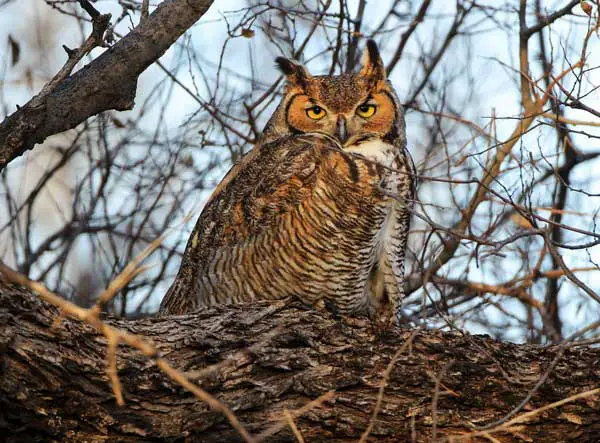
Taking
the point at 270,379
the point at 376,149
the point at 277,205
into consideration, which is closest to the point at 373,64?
the point at 376,149

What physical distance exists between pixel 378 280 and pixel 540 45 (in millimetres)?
1779

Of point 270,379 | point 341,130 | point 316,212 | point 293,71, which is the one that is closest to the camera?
point 270,379

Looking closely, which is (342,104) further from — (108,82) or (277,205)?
(108,82)

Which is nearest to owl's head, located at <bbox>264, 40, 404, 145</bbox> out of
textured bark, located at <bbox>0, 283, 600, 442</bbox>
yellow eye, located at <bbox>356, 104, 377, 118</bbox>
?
yellow eye, located at <bbox>356, 104, 377, 118</bbox>

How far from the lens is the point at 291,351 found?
2615mm

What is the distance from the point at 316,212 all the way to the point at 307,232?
8 cm

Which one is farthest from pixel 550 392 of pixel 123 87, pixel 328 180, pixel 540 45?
pixel 540 45

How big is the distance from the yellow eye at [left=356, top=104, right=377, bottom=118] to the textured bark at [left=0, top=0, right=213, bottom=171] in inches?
44.2

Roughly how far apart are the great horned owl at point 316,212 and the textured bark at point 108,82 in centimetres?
67

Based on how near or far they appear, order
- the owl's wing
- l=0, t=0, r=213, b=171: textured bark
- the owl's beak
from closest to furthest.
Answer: l=0, t=0, r=213, b=171: textured bark < the owl's wing < the owl's beak

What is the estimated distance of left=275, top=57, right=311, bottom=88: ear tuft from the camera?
351cm

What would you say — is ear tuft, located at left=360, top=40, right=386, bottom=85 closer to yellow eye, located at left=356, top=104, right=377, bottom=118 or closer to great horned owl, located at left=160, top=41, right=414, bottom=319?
great horned owl, located at left=160, top=41, right=414, bottom=319

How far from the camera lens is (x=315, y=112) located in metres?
3.47

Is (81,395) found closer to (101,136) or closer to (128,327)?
(128,327)
